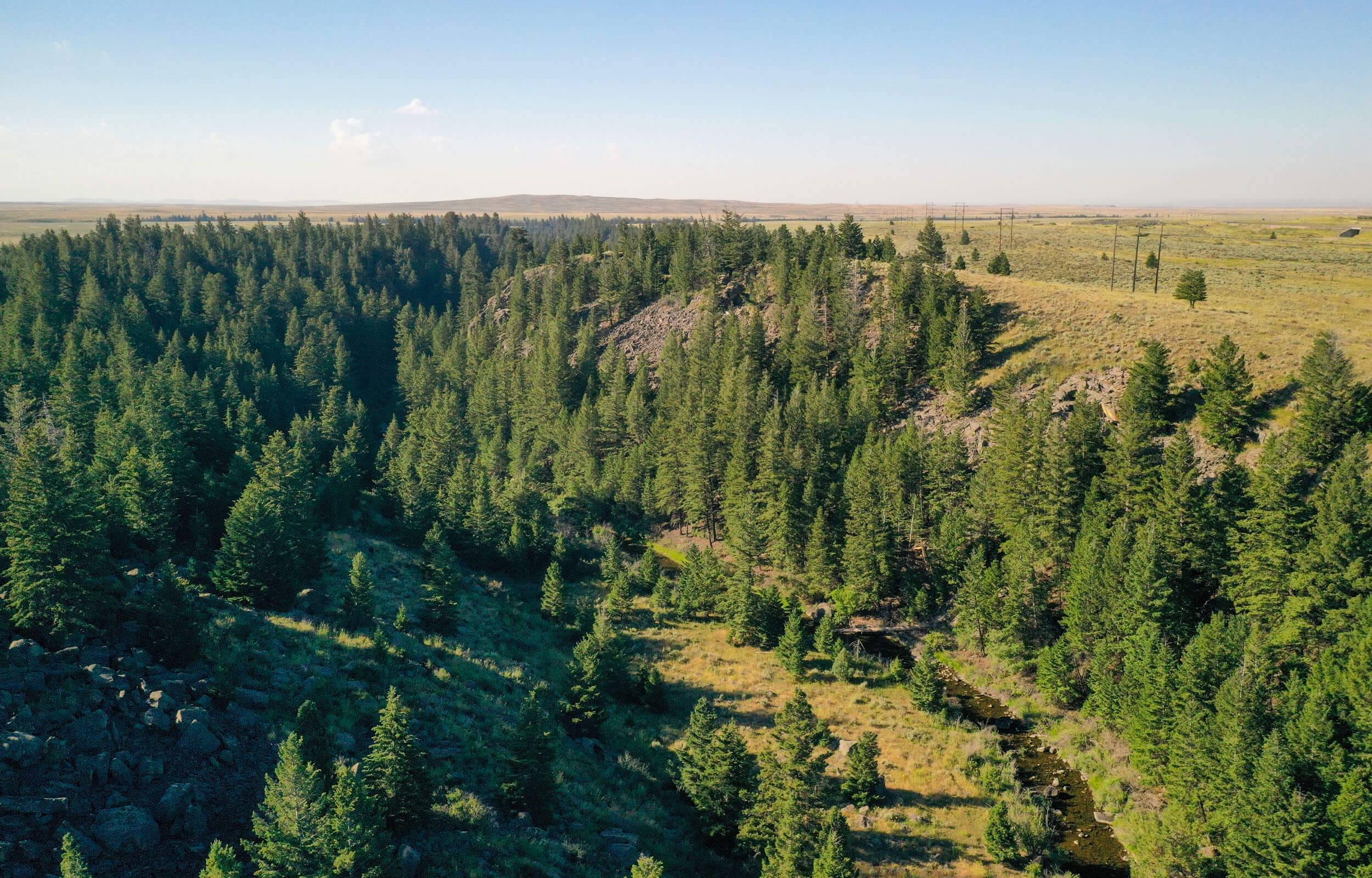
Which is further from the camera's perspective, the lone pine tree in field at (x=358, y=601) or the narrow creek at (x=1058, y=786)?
the lone pine tree in field at (x=358, y=601)

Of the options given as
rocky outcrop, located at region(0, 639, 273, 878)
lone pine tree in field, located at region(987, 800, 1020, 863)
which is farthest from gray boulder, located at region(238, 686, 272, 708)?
lone pine tree in field, located at region(987, 800, 1020, 863)

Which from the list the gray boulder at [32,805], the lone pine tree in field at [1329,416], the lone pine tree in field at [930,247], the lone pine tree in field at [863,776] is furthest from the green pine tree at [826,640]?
the lone pine tree in field at [930,247]

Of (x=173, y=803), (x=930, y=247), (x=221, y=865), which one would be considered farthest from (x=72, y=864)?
(x=930, y=247)

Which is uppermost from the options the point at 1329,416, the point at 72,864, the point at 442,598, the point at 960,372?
the point at 960,372

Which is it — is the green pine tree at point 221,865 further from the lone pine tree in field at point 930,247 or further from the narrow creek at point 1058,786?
the lone pine tree in field at point 930,247

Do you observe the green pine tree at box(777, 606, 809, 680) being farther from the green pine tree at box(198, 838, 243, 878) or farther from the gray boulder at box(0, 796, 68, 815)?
the gray boulder at box(0, 796, 68, 815)

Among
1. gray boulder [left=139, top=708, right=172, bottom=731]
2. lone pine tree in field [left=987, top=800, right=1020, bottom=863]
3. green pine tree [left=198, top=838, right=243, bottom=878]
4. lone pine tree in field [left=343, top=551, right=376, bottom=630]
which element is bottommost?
lone pine tree in field [left=987, top=800, right=1020, bottom=863]

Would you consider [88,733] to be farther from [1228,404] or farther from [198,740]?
[1228,404]
